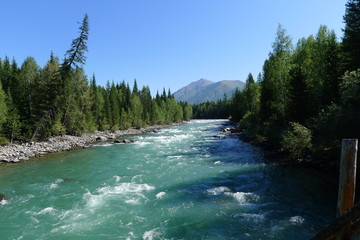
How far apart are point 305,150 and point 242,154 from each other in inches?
293

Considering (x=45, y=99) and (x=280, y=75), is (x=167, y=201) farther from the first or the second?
(x=45, y=99)

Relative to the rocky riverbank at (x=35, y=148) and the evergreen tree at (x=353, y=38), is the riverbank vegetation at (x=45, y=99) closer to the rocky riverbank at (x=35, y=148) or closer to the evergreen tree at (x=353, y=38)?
the rocky riverbank at (x=35, y=148)

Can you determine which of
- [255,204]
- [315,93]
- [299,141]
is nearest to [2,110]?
[255,204]

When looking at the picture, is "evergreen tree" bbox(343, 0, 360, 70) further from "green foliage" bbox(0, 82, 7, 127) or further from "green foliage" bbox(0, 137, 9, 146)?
"green foliage" bbox(0, 137, 9, 146)

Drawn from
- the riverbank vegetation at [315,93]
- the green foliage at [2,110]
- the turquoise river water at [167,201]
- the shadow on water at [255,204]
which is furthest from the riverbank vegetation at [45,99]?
the riverbank vegetation at [315,93]

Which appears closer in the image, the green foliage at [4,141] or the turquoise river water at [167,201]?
the turquoise river water at [167,201]

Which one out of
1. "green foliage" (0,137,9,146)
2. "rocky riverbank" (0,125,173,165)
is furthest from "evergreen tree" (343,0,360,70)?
"green foliage" (0,137,9,146)

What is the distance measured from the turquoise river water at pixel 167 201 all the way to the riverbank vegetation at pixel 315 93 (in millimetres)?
3593

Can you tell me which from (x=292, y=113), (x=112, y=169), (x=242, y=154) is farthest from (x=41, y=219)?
(x=292, y=113)

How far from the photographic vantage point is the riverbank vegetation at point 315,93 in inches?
624

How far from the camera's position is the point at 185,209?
42.9 feet

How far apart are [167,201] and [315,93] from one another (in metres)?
25.3

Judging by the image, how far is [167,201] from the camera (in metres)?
Answer: 14.3

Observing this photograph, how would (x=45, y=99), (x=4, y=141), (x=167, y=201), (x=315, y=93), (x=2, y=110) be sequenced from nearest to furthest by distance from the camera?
(x=167, y=201)
(x=315, y=93)
(x=2, y=110)
(x=4, y=141)
(x=45, y=99)
